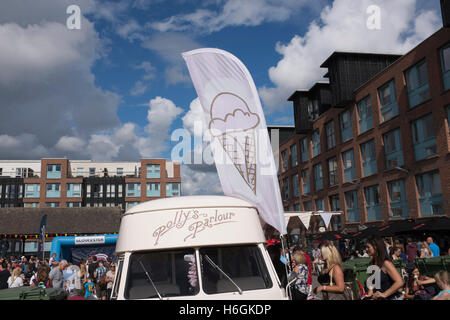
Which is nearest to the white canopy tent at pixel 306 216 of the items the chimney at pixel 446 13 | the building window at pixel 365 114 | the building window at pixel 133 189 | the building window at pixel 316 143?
the building window at pixel 365 114

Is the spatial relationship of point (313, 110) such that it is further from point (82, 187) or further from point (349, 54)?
point (82, 187)

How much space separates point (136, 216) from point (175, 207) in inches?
21.3

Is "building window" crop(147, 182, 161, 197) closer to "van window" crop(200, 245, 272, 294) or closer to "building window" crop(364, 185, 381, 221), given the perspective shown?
"building window" crop(364, 185, 381, 221)

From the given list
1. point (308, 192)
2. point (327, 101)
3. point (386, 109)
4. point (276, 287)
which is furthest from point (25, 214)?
point (276, 287)

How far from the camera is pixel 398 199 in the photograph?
84.9 feet

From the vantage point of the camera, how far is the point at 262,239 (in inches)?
203

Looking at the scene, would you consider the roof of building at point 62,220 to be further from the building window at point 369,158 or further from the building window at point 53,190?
the building window at point 53,190

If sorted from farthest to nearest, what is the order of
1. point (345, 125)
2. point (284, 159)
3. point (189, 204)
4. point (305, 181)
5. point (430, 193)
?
point (284, 159) → point (305, 181) → point (345, 125) → point (430, 193) → point (189, 204)

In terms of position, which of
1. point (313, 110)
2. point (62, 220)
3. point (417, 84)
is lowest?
point (62, 220)

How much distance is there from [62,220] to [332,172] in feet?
89.5

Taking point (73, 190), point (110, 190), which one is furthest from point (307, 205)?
point (73, 190)

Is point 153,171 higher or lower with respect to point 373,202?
higher

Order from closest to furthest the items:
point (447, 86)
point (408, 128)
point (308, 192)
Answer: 1. point (447, 86)
2. point (408, 128)
3. point (308, 192)
